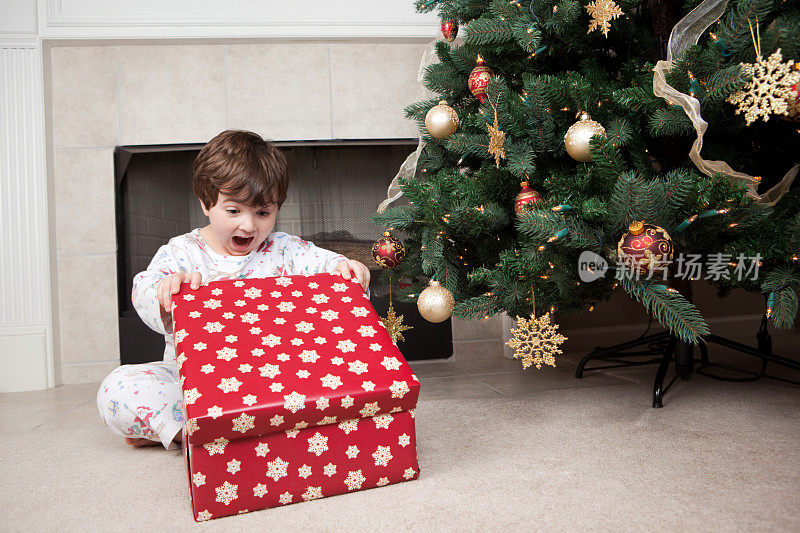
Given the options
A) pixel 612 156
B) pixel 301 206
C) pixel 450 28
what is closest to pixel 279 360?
pixel 612 156

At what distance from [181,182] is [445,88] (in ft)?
3.41

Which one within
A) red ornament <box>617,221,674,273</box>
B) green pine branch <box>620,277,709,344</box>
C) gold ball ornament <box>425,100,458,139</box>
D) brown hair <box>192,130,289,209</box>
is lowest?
green pine branch <box>620,277,709,344</box>

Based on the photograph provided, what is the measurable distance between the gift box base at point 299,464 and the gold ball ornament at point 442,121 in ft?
2.29

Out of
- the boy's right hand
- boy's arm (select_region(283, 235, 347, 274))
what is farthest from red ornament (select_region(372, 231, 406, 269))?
the boy's right hand

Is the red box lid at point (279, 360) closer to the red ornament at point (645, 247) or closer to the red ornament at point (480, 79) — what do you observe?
the red ornament at point (645, 247)

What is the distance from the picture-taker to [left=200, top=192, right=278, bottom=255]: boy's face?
42.6 inches

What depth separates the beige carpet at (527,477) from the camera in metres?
0.71

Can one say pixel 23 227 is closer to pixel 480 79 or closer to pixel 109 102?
pixel 109 102

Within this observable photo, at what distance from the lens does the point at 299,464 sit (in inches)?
30.2

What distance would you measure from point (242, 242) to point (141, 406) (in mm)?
355

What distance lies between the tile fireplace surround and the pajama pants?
92 centimetres

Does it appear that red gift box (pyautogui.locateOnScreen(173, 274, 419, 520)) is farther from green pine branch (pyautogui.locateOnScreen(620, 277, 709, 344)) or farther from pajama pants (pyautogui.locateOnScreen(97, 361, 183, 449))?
green pine branch (pyautogui.locateOnScreen(620, 277, 709, 344))

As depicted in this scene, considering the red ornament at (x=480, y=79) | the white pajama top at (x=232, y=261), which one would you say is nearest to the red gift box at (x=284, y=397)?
the white pajama top at (x=232, y=261)

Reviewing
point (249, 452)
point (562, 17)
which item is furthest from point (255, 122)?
point (249, 452)
